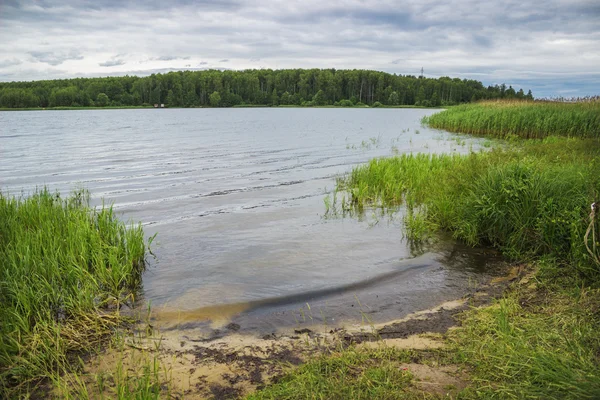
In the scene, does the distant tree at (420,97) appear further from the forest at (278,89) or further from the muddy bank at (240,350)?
the muddy bank at (240,350)

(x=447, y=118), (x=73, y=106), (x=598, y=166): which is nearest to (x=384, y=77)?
(x=73, y=106)

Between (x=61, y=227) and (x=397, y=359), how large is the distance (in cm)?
672

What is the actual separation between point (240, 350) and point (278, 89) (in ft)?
575

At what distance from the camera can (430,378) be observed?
14.4ft

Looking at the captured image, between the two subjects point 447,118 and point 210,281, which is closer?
point 210,281

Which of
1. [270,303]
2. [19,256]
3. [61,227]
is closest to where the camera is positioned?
[19,256]

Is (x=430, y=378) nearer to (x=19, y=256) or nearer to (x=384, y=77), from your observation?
(x=19, y=256)

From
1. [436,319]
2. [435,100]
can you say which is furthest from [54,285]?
[435,100]

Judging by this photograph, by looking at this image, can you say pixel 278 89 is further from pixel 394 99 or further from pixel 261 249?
pixel 261 249

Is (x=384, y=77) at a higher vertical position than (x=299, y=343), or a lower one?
higher

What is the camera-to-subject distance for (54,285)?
6406 millimetres

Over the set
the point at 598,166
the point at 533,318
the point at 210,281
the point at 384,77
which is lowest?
the point at 210,281

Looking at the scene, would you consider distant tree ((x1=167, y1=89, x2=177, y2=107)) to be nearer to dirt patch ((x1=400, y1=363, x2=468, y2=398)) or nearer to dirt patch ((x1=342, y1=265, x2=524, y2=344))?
dirt patch ((x1=342, y1=265, x2=524, y2=344))

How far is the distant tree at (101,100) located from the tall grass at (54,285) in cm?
13809
